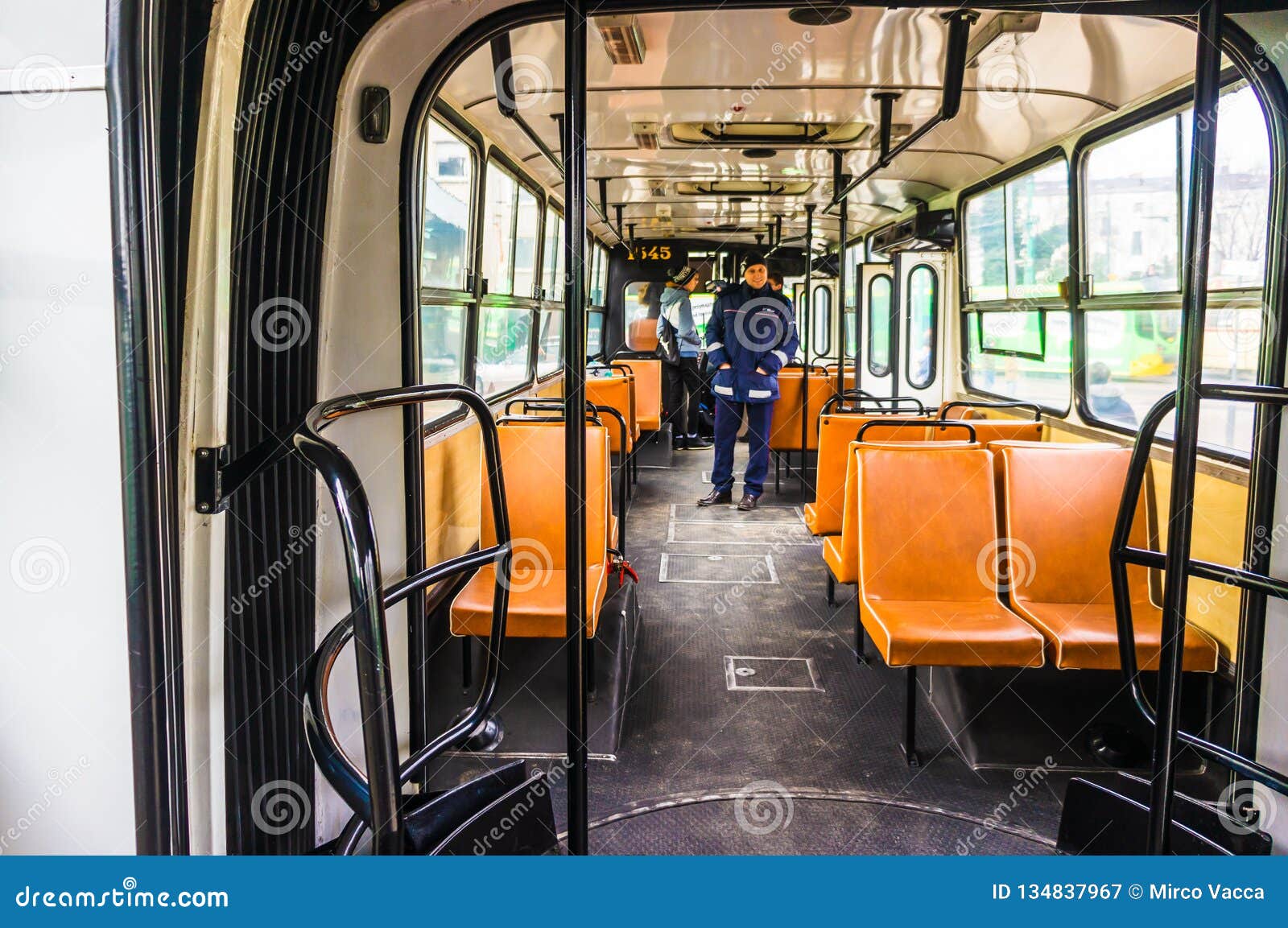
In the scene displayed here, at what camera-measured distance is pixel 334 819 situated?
80.0 inches

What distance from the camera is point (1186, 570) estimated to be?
4.66ft

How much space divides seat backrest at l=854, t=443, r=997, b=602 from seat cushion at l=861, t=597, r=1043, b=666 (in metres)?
0.25

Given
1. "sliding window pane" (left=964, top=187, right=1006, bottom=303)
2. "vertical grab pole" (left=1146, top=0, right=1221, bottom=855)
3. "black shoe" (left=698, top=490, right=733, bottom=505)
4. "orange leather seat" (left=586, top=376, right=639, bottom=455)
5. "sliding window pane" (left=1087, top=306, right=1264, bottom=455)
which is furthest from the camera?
"black shoe" (left=698, top=490, right=733, bottom=505)

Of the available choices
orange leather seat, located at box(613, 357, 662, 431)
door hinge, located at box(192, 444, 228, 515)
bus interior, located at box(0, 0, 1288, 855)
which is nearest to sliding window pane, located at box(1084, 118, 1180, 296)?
bus interior, located at box(0, 0, 1288, 855)

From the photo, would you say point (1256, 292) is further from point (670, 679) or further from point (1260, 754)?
point (670, 679)

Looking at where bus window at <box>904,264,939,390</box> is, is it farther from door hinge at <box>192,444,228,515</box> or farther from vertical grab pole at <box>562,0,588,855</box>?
door hinge at <box>192,444,228,515</box>

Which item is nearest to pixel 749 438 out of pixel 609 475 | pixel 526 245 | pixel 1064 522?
pixel 526 245

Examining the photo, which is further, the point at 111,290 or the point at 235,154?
the point at 235,154

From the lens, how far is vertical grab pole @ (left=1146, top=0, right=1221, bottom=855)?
4.39 ft

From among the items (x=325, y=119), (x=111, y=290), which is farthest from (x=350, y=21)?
(x=111, y=290)

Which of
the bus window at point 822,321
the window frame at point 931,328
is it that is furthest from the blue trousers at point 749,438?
the bus window at point 822,321

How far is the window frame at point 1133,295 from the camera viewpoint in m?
2.71

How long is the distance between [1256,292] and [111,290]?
300 centimetres

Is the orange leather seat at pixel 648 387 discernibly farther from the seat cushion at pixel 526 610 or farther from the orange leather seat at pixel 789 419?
the seat cushion at pixel 526 610
